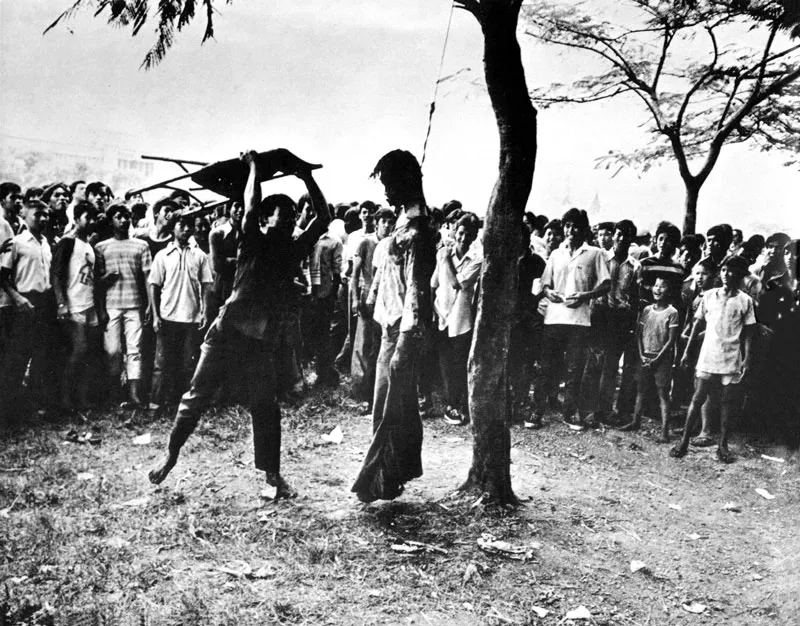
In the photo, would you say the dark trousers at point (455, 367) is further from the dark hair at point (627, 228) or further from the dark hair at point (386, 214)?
the dark hair at point (627, 228)

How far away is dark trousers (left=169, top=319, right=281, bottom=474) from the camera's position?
3551mm

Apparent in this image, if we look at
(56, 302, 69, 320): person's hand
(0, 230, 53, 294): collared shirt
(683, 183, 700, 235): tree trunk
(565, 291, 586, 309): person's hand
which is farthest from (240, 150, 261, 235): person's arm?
(565, 291, 586, 309): person's hand

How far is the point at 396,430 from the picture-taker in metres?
3.65

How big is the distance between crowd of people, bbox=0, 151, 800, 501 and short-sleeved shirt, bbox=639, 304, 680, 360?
1cm

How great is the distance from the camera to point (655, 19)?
3350 millimetres

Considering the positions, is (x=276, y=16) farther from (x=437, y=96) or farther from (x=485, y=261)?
(x=485, y=261)

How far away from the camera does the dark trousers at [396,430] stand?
11.9 ft

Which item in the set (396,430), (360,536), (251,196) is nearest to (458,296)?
(396,430)

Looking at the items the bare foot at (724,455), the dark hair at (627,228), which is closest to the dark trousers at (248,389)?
the bare foot at (724,455)

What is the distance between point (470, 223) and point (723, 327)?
5.82 feet

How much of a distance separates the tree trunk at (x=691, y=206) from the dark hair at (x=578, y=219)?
0.84 metres

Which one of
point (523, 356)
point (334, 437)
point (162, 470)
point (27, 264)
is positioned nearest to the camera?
point (162, 470)

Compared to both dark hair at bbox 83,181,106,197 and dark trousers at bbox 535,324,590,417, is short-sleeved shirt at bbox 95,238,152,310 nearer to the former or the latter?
dark hair at bbox 83,181,106,197

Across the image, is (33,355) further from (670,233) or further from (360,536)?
(670,233)
